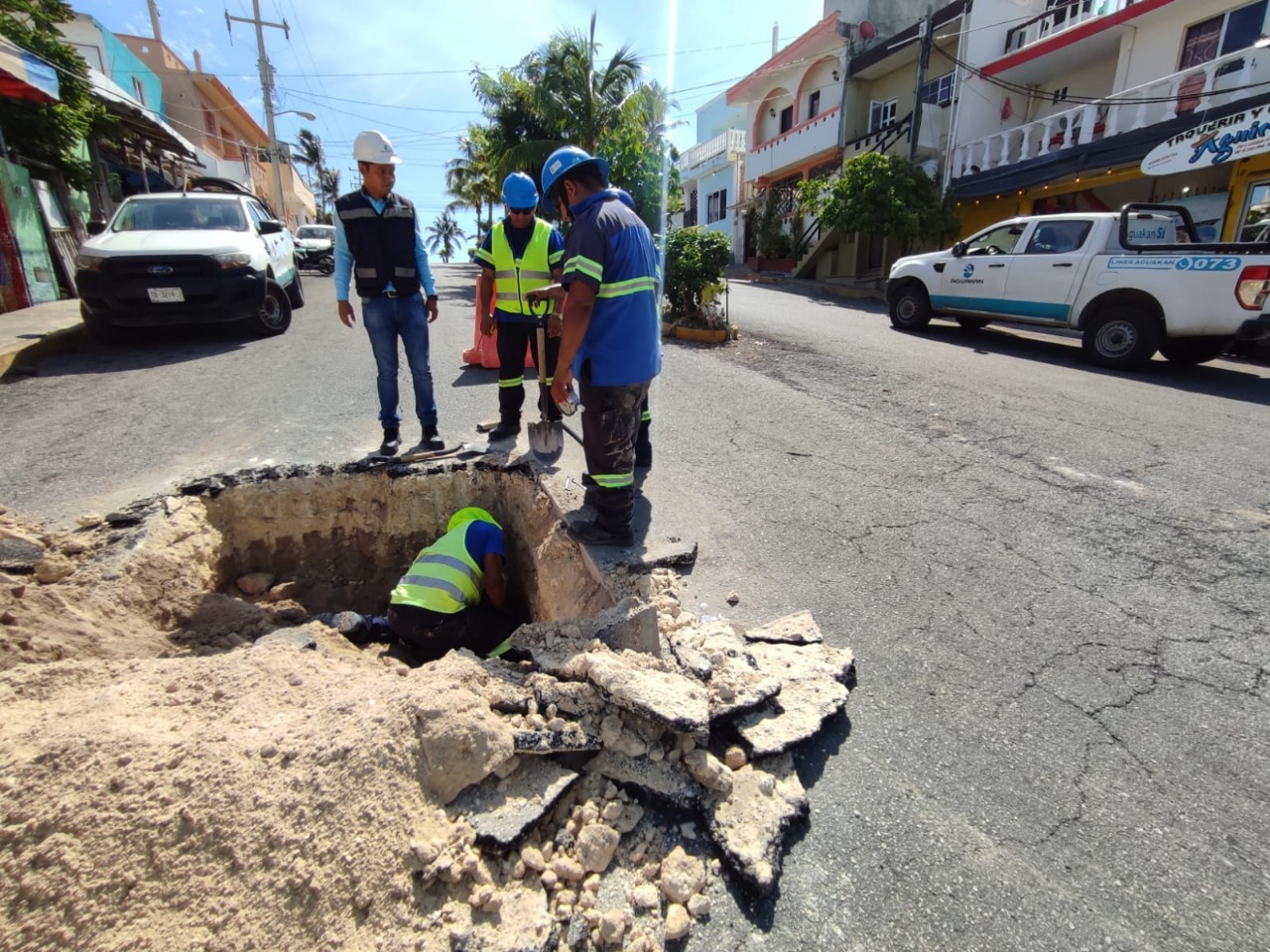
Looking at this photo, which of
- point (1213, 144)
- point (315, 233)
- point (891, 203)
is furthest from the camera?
point (315, 233)

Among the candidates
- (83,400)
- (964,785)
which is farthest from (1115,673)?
(83,400)

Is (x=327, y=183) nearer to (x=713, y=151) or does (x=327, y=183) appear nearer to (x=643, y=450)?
(x=713, y=151)

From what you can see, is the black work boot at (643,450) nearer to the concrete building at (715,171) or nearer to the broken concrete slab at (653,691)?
the broken concrete slab at (653,691)

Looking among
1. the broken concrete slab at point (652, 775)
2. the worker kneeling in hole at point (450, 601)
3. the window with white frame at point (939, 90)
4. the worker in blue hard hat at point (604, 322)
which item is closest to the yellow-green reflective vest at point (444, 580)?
the worker kneeling in hole at point (450, 601)

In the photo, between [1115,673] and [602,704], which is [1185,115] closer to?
[1115,673]

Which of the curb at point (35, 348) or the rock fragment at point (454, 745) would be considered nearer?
the rock fragment at point (454, 745)

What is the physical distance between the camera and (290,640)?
9.09ft

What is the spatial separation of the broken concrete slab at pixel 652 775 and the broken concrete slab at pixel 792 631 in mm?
838

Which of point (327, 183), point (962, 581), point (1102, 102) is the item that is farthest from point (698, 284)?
point (327, 183)

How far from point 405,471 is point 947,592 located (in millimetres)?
3212

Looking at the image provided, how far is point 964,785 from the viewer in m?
1.94

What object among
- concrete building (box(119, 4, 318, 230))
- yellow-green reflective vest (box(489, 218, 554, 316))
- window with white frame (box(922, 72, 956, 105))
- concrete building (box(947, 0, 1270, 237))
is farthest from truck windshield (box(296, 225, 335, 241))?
yellow-green reflective vest (box(489, 218, 554, 316))

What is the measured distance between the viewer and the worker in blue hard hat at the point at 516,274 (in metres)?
4.39

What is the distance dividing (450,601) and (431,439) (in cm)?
174
